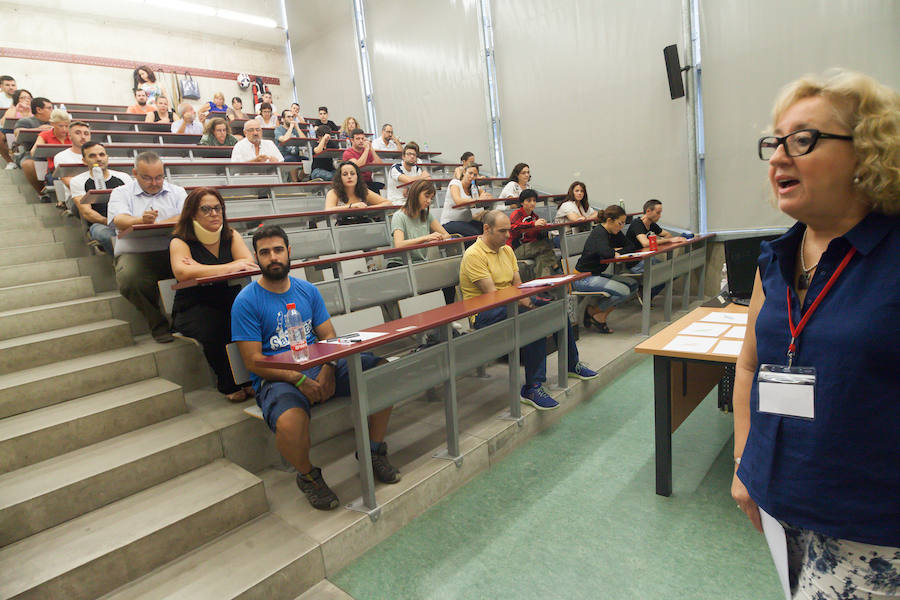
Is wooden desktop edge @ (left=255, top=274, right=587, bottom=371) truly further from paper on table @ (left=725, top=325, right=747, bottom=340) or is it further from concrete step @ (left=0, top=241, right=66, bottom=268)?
concrete step @ (left=0, top=241, right=66, bottom=268)

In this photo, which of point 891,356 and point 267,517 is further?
point 267,517

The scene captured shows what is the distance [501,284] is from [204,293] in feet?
5.63

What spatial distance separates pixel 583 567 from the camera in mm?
1602

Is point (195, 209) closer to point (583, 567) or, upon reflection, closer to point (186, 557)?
point (186, 557)

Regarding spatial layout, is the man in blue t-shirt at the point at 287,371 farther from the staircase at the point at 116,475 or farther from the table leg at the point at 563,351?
the table leg at the point at 563,351

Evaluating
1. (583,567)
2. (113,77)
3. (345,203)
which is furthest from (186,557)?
(113,77)

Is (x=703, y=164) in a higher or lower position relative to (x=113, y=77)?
lower

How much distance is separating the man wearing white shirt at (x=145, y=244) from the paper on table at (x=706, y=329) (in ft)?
8.23

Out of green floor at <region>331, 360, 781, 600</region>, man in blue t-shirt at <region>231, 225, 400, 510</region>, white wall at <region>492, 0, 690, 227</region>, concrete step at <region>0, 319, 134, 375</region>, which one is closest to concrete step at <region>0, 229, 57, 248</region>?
concrete step at <region>0, 319, 134, 375</region>

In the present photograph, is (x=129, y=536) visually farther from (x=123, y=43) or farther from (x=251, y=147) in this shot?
(x=123, y=43)

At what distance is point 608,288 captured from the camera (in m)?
4.00

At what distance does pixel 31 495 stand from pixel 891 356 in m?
2.24

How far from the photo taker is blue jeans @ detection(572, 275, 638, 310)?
13.1ft

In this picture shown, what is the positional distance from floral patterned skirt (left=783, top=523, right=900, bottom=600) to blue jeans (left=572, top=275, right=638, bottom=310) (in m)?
3.33
